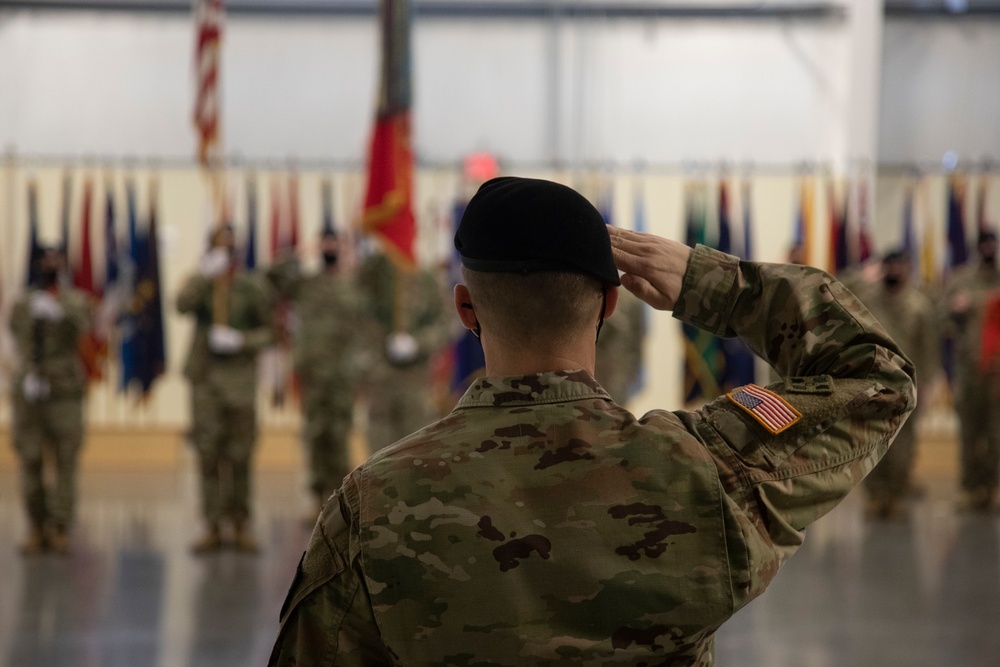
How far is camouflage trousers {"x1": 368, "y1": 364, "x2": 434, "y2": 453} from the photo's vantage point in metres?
6.51

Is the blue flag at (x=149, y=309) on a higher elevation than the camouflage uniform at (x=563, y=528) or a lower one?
lower

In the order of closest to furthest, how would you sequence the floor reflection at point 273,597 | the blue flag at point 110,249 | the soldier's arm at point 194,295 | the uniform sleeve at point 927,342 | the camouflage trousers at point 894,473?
the floor reflection at point 273,597
the soldier's arm at point 194,295
the camouflage trousers at point 894,473
the uniform sleeve at point 927,342
the blue flag at point 110,249

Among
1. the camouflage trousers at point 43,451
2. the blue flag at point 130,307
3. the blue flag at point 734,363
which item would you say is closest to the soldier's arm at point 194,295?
the camouflage trousers at point 43,451

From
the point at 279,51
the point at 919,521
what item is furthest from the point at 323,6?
the point at 919,521

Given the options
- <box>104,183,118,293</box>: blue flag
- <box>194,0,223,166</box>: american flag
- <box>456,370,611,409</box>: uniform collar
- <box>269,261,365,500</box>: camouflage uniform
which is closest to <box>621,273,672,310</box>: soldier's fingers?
<box>456,370,611,409</box>: uniform collar

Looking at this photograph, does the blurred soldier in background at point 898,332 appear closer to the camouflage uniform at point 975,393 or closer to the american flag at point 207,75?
the camouflage uniform at point 975,393

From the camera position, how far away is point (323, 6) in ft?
31.8

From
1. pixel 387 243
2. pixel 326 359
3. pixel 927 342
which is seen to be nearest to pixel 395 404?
pixel 326 359

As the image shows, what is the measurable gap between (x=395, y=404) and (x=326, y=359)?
0.49 m

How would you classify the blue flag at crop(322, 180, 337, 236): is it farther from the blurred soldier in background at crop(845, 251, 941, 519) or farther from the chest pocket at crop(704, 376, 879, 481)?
the chest pocket at crop(704, 376, 879, 481)

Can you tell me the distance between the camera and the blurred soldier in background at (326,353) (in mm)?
6391

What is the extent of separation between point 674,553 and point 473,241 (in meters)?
0.34

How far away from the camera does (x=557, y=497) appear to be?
0.99 meters

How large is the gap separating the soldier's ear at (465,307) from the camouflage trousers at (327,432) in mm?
5400
